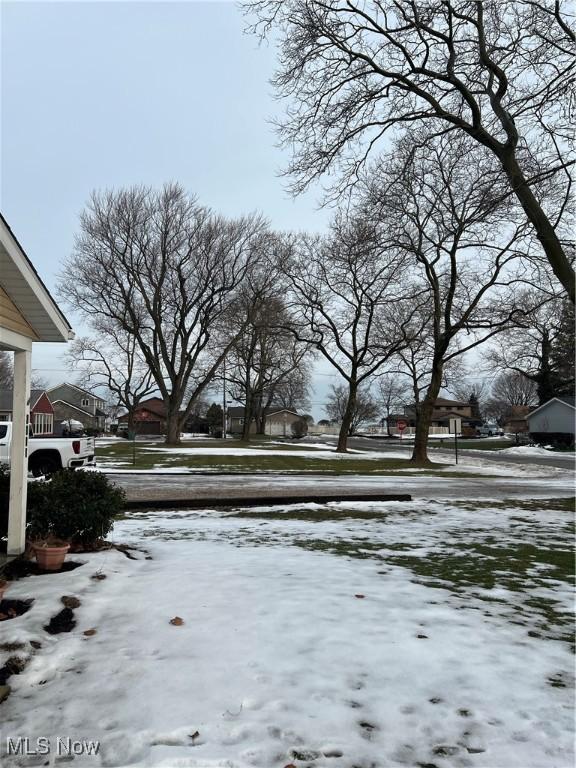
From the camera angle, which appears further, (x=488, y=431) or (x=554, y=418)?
(x=488, y=431)

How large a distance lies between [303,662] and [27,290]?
4667 mm

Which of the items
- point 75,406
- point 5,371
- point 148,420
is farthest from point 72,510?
point 148,420

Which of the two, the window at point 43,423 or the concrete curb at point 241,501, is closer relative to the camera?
the concrete curb at point 241,501

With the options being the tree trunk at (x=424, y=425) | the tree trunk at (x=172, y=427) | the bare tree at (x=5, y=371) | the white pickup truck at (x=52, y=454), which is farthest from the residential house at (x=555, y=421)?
the bare tree at (x=5, y=371)

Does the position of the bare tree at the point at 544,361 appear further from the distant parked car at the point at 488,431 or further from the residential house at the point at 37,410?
the residential house at the point at 37,410

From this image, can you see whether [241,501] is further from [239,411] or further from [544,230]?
[239,411]

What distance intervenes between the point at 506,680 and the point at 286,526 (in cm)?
558

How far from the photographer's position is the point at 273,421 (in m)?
97.0

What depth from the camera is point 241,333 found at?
3922 cm

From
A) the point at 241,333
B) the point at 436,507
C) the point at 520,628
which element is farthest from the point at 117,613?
the point at 241,333

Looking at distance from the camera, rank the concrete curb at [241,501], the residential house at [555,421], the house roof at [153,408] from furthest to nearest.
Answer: the house roof at [153,408]
the residential house at [555,421]
the concrete curb at [241,501]

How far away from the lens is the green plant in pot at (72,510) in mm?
5957

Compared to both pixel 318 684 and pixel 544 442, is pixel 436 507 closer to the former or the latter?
pixel 318 684

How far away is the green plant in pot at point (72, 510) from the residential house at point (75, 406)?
77271 mm
